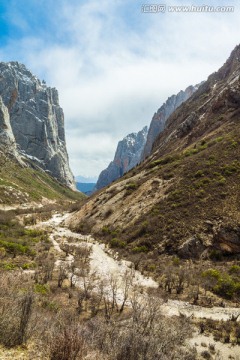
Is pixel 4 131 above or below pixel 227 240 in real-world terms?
above

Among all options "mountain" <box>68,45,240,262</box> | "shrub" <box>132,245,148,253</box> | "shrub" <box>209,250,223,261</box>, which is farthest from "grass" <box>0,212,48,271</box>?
"shrub" <box>209,250,223,261</box>

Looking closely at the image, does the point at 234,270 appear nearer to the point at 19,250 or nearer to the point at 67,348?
the point at 67,348

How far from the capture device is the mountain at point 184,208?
31.4 meters

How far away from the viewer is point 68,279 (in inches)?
1005

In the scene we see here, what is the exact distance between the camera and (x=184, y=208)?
3741cm

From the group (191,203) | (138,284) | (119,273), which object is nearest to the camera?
(138,284)

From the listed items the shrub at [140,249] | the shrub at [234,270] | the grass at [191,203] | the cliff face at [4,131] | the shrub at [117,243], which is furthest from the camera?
the cliff face at [4,131]

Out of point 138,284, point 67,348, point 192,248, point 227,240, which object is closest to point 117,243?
point 192,248

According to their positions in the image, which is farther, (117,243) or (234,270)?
(117,243)

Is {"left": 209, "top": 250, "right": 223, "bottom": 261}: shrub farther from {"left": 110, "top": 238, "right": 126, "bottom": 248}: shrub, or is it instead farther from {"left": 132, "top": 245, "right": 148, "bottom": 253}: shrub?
{"left": 110, "top": 238, "right": 126, "bottom": 248}: shrub

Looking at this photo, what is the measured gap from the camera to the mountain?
31391 mm

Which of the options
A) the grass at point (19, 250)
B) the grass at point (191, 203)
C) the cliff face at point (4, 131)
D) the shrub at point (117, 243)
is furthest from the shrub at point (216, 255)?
the cliff face at point (4, 131)

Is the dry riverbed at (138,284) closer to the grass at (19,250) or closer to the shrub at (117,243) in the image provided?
the shrub at (117,243)

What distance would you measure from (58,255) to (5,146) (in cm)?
14297
